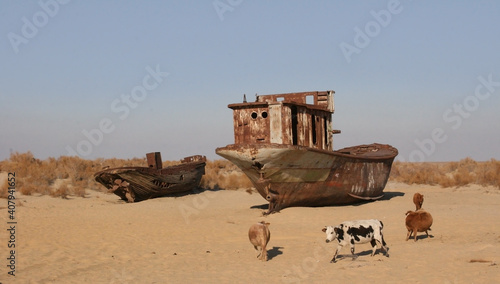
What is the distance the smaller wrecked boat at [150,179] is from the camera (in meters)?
22.2

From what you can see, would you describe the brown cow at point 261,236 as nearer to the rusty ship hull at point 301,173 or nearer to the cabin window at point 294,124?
the rusty ship hull at point 301,173

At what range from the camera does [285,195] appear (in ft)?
60.8

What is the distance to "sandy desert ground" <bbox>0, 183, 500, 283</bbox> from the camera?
375 inches

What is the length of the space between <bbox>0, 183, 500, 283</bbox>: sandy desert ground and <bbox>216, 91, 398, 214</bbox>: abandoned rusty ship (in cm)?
62

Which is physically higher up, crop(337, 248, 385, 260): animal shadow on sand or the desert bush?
the desert bush

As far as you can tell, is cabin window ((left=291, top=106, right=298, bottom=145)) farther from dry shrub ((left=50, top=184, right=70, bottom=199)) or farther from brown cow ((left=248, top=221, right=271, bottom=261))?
dry shrub ((left=50, top=184, right=70, bottom=199))

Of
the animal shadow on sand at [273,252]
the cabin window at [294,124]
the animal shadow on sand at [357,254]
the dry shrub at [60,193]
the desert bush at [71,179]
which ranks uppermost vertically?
the cabin window at [294,124]

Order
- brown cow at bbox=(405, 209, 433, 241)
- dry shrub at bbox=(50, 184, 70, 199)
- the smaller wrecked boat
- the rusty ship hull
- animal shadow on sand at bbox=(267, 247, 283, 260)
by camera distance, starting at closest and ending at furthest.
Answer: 1. animal shadow on sand at bbox=(267, 247, 283, 260)
2. brown cow at bbox=(405, 209, 433, 241)
3. the rusty ship hull
4. the smaller wrecked boat
5. dry shrub at bbox=(50, 184, 70, 199)

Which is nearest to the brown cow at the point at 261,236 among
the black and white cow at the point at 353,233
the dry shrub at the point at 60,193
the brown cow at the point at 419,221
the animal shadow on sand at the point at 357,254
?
the black and white cow at the point at 353,233

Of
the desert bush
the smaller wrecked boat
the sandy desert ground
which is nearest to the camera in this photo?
the sandy desert ground

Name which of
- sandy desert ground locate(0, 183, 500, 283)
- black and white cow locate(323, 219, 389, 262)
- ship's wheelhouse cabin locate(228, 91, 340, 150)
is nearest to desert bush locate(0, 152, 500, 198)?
sandy desert ground locate(0, 183, 500, 283)

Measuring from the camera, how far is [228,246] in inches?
513

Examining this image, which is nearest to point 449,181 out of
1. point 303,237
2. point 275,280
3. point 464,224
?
point 464,224

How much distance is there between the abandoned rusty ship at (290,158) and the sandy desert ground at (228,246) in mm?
618
